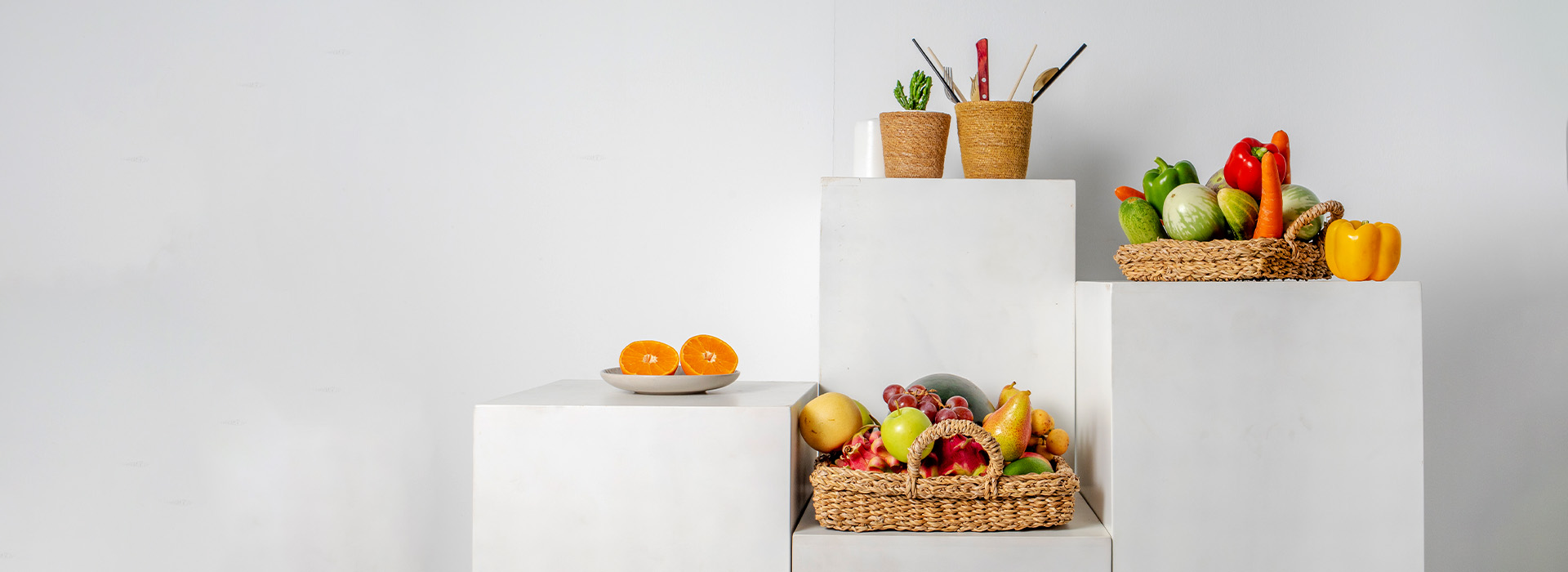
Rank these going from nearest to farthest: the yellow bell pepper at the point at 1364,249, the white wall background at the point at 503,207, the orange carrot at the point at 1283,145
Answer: the yellow bell pepper at the point at 1364,249 → the orange carrot at the point at 1283,145 → the white wall background at the point at 503,207

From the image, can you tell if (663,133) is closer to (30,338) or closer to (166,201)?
(166,201)

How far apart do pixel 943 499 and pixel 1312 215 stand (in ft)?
1.92

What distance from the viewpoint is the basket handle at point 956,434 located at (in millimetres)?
1078

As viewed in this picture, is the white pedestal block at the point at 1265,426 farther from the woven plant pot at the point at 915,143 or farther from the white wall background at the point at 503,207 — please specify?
the white wall background at the point at 503,207

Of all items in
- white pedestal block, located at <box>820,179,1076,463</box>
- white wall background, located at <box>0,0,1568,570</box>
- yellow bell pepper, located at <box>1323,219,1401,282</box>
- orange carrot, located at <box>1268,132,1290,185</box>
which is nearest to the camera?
yellow bell pepper, located at <box>1323,219,1401,282</box>

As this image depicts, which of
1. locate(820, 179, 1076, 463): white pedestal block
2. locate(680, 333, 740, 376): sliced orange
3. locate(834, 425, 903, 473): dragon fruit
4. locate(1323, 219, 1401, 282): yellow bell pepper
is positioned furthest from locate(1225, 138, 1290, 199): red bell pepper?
locate(680, 333, 740, 376): sliced orange

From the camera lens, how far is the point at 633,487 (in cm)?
115

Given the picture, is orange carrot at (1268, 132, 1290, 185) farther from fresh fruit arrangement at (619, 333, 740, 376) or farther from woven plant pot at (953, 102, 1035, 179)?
fresh fruit arrangement at (619, 333, 740, 376)

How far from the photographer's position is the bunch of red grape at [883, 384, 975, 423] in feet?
3.85

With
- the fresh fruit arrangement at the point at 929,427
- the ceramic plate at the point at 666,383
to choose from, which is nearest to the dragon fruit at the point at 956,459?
the fresh fruit arrangement at the point at 929,427

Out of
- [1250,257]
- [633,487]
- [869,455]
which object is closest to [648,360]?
[633,487]

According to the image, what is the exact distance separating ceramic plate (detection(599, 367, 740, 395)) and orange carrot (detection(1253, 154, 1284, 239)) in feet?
2.46

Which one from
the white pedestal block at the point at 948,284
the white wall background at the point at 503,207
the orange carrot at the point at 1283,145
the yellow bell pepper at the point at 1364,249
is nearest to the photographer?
the yellow bell pepper at the point at 1364,249

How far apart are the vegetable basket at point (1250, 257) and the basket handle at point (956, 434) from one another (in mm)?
338
